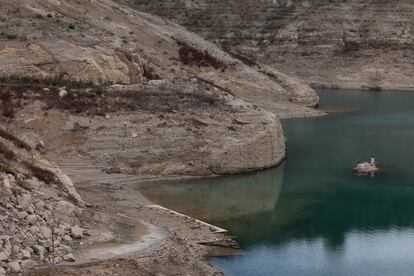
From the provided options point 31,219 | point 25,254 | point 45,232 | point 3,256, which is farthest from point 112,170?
point 3,256

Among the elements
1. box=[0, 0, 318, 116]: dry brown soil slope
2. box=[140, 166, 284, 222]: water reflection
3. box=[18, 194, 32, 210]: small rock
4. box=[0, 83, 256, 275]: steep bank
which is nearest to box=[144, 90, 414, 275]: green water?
box=[140, 166, 284, 222]: water reflection

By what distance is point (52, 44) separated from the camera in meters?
55.8

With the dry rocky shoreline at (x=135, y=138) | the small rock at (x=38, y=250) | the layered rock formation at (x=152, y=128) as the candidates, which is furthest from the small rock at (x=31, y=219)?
the layered rock formation at (x=152, y=128)

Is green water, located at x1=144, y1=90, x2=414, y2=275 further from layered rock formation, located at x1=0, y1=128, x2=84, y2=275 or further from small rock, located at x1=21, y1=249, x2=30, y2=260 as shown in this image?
small rock, located at x1=21, y1=249, x2=30, y2=260

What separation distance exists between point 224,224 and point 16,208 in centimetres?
1272

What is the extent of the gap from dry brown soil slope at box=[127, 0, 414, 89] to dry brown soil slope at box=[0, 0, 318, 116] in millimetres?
29546

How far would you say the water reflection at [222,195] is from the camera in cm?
4009

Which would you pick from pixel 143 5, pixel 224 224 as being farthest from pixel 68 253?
pixel 143 5

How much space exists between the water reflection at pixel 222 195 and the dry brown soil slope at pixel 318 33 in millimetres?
65149

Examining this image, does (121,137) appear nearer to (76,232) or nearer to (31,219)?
(76,232)

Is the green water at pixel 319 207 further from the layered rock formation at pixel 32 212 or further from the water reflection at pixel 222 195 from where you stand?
the layered rock formation at pixel 32 212

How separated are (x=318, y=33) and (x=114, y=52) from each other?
6782 centimetres

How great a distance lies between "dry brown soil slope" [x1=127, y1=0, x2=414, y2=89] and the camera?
369 ft

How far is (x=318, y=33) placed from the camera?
12075 centimetres
